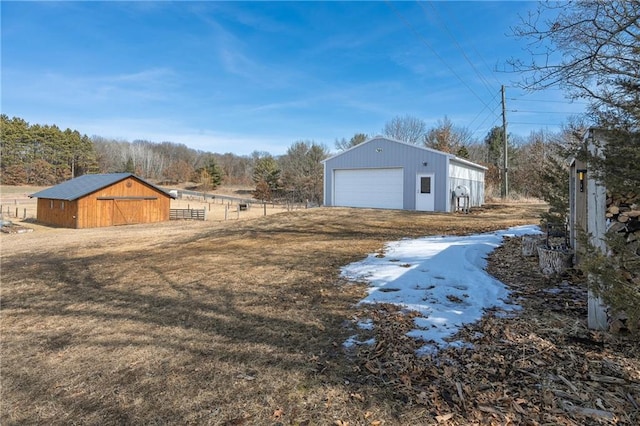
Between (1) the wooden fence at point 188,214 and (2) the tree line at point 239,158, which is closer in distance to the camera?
(1) the wooden fence at point 188,214

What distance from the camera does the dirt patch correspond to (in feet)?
7.39

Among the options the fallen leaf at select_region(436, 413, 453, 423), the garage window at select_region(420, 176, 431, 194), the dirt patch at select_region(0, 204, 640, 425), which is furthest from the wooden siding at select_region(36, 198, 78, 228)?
the fallen leaf at select_region(436, 413, 453, 423)

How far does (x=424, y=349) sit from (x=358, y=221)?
378 inches

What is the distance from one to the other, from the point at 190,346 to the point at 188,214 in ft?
85.6

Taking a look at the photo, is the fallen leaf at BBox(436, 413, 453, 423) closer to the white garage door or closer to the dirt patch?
the dirt patch

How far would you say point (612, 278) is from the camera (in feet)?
7.46

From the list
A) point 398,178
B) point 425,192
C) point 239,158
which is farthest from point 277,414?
point 239,158

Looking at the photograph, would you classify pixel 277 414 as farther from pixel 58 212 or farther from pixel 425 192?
pixel 58 212

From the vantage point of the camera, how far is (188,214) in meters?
27.6

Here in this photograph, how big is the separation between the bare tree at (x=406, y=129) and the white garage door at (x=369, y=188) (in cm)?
2257

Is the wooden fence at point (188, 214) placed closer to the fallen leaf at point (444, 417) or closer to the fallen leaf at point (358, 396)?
the fallen leaf at point (358, 396)

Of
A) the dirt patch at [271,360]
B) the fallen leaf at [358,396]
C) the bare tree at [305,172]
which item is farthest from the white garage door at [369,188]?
the bare tree at [305,172]

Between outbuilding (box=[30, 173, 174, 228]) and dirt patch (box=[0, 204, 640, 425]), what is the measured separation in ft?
62.0

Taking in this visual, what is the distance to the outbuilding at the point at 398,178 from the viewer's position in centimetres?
1584
